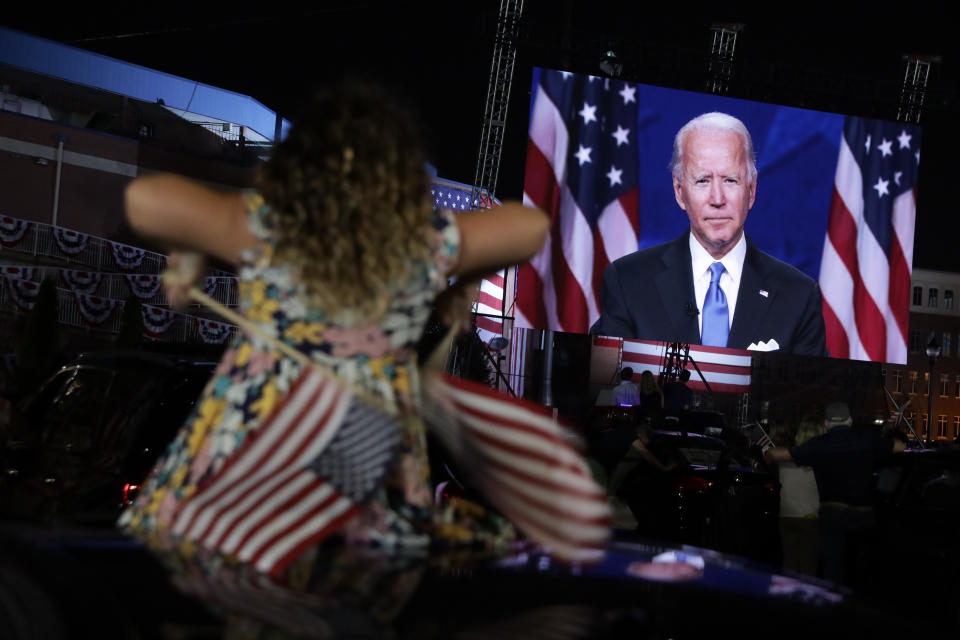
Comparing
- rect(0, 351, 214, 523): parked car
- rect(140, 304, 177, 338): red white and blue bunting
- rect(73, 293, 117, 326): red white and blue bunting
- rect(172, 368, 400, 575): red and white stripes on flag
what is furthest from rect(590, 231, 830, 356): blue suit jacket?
rect(73, 293, 117, 326): red white and blue bunting

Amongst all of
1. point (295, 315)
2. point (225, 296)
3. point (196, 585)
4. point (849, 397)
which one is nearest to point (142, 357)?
point (295, 315)

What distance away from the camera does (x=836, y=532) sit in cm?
773

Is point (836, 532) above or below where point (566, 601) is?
below

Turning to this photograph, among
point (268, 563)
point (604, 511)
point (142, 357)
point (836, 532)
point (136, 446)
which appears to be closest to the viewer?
point (268, 563)

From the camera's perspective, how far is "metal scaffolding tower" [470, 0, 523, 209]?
1681cm

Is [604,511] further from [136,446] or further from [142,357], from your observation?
[142,357]

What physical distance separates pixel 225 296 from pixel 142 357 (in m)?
29.9

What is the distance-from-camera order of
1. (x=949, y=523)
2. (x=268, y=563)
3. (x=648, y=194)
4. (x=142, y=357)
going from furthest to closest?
(x=648, y=194)
(x=949, y=523)
(x=142, y=357)
(x=268, y=563)

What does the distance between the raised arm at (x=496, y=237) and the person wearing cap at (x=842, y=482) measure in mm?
5922

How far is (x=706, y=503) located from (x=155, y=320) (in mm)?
23402

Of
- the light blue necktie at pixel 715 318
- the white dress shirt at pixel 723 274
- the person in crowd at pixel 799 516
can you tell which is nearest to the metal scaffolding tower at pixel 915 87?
the white dress shirt at pixel 723 274

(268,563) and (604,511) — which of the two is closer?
(268,563)

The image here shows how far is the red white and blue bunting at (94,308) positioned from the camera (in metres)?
31.0

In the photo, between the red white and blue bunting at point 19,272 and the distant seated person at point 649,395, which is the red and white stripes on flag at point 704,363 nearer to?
the red white and blue bunting at point 19,272
